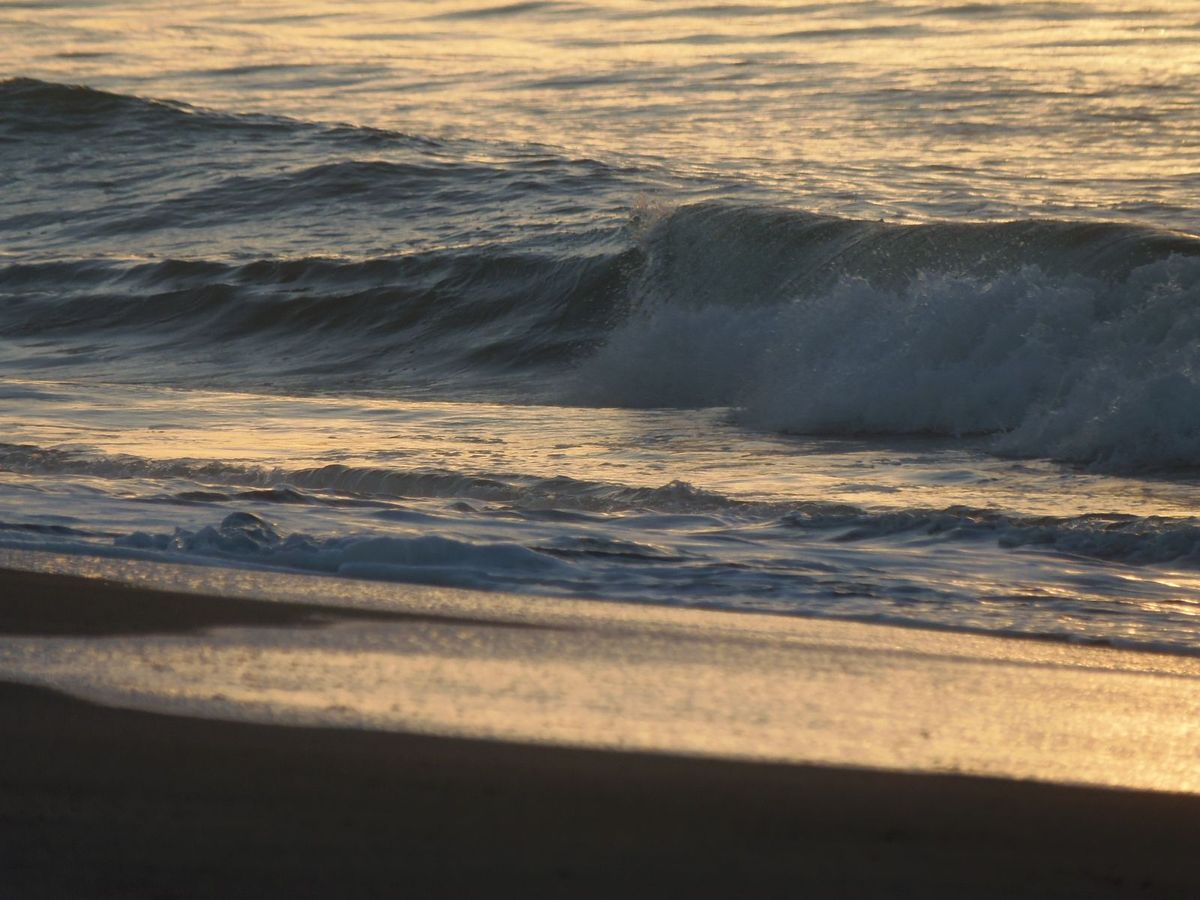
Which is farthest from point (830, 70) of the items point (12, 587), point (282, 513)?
point (12, 587)

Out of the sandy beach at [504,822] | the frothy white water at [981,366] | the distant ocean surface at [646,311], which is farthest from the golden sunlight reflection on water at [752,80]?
the sandy beach at [504,822]

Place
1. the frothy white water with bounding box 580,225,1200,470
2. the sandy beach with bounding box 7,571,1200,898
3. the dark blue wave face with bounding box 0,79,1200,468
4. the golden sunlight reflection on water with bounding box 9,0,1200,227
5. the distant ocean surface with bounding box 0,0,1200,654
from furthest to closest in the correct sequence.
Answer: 1. the golden sunlight reflection on water with bounding box 9,0,1200,227
2. the dark blue wave face with bounding box 0,79,1200,468
3. the frothy white water with bounding box 580,225,1200,470
4. the distant ocean surface with bounding box 0,0,1200,654
5. the sandy beach with bounding box 7,571,1200,898

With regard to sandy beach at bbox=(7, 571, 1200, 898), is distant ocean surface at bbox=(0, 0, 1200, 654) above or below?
below

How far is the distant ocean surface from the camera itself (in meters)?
4.94

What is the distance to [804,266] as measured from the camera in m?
10.5

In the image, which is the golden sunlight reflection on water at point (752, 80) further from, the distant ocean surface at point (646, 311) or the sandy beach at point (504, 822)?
the sandy beach at point (504, 822)

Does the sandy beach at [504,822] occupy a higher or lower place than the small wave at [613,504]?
higher

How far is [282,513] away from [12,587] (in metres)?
1.24

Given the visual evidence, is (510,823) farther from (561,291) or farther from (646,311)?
(561,291)

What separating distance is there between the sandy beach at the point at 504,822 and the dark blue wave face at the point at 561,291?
4.05 meters

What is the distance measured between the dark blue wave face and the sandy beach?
4.05 m

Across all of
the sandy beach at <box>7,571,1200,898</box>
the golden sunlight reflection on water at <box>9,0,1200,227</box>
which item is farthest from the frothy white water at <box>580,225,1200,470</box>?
the sandy beach at <box>7,571,1200,898</box>

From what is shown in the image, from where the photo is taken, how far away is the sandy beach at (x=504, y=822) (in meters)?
2.52

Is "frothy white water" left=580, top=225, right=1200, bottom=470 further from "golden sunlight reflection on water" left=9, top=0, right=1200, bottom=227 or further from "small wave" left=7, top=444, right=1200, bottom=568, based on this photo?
"golden sunlight reflection on water" left=9, top=0, right=1200, bottom=227
